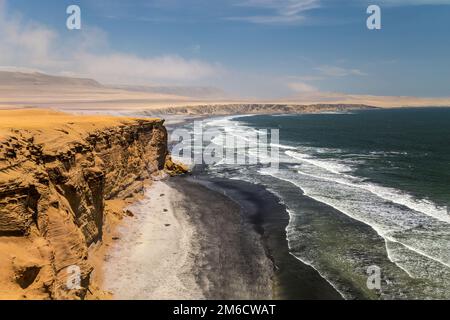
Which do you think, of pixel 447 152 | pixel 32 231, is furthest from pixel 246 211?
pixel 447 152

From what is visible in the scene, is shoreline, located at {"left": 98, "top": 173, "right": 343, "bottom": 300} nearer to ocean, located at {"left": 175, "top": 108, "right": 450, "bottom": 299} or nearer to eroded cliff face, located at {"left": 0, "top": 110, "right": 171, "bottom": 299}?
ocean, located at {"left": 175, "top": 108, "right": 450, "bottom": 299}

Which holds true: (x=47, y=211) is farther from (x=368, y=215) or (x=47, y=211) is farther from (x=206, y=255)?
(x=368, y=215)

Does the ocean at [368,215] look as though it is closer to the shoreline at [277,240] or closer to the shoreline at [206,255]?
the shoreline at [277,240]

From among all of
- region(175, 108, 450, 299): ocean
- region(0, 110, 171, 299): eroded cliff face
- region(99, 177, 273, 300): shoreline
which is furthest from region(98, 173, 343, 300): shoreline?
region(0, 110, 171, 299): eroded cliff face

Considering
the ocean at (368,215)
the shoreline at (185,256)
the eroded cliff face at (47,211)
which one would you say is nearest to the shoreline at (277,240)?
the ocean at (368,215)

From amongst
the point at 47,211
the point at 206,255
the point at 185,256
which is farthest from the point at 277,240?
the point at 47,211
